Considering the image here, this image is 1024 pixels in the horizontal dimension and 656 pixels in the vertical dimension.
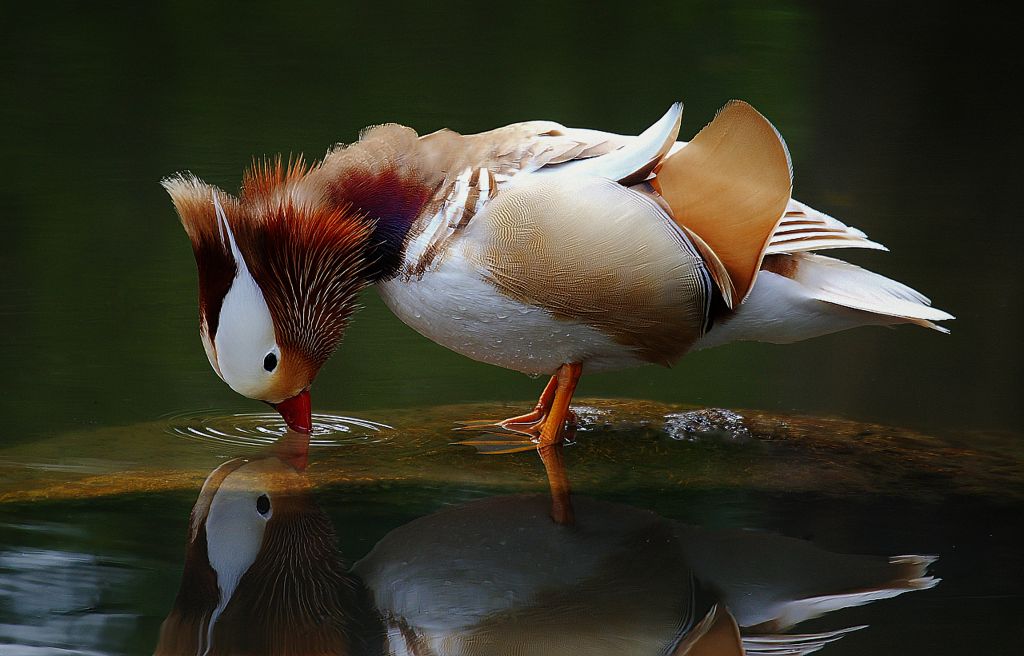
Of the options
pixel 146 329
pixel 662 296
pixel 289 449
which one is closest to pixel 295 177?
pixel 289 449

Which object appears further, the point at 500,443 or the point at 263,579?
the point at 500,443

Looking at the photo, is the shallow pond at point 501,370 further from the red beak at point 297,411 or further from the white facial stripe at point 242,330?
the white facial stripe at point 242,330

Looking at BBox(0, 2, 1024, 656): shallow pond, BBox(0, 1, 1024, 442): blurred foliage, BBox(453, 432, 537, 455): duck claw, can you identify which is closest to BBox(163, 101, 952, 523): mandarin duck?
BBox(453, 432, 537, 455): duck claw

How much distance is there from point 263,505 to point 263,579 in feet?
0.85

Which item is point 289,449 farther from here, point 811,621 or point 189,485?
point 811,621

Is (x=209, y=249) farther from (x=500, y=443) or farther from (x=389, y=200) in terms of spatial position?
(x=500, y=443)

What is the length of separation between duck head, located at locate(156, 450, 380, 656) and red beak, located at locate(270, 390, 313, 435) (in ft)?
0.34

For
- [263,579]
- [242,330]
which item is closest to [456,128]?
[242,330]

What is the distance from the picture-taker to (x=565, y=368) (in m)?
2.28

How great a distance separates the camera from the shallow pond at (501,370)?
1.92m

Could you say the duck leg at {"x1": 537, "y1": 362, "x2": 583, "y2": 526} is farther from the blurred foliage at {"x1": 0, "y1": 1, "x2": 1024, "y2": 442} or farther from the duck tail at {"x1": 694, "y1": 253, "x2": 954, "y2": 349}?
the blurred foliage at {"x1": 0, "y1": 1, "x2": 1024, "y2": 442}

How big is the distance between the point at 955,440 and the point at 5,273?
2.32 metres

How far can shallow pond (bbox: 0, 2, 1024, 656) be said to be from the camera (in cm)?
192

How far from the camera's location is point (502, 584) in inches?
70.8
